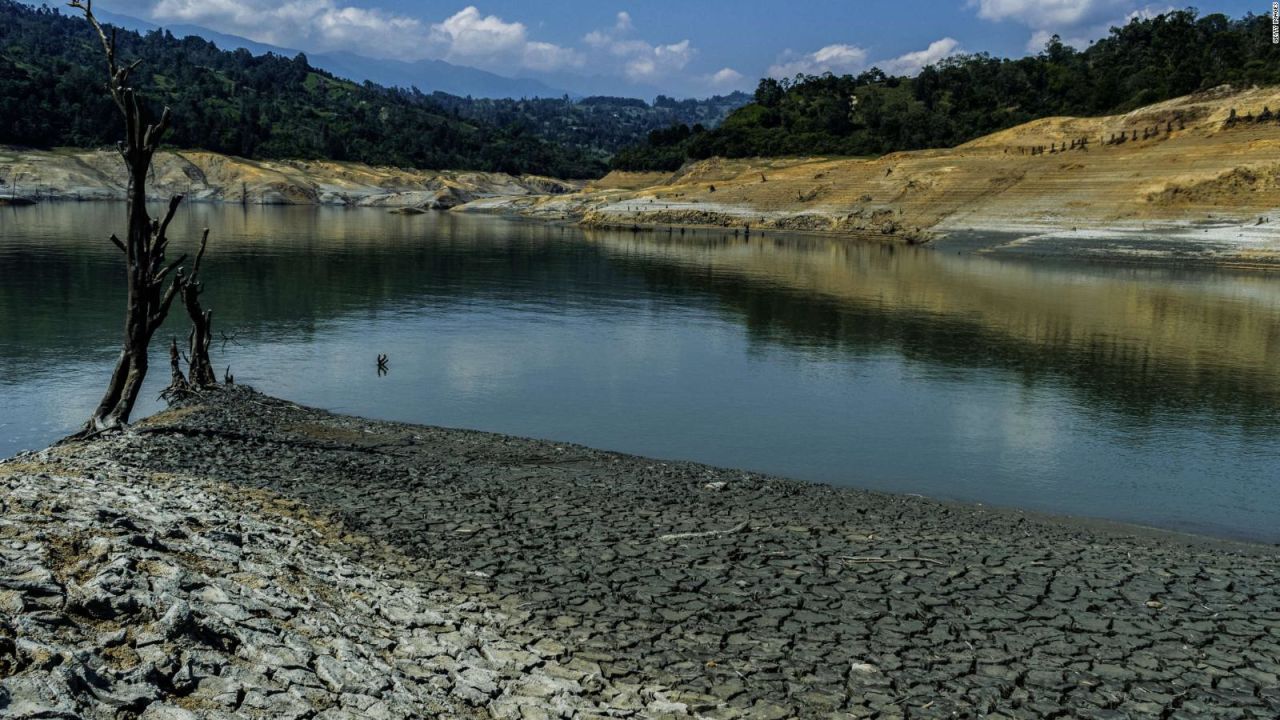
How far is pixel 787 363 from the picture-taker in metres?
39.3

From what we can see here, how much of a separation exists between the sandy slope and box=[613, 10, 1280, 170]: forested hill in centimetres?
1110

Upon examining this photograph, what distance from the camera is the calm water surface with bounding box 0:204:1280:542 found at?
2536 cm

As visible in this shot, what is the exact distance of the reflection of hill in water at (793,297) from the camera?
3784cm

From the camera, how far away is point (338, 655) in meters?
10.4

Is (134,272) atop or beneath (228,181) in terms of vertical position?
beneath

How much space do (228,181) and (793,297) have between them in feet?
466

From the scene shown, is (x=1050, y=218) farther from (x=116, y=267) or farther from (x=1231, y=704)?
(x=1231, y=704)

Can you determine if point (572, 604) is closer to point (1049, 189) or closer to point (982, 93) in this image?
point (1049, 189)

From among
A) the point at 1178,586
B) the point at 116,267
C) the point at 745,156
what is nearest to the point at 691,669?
the point at 1178,586

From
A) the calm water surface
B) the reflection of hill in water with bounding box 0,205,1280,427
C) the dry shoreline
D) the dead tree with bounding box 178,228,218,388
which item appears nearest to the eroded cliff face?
the dry shoreline

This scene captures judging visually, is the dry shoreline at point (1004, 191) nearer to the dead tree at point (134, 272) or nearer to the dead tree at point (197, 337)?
the dead tree at point (197, 337)

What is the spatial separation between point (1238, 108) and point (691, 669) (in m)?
101

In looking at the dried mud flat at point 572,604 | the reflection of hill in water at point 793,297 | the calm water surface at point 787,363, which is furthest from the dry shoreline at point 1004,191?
the dried mud flat at point 572,604

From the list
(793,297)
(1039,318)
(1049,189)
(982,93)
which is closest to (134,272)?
(793,297)
